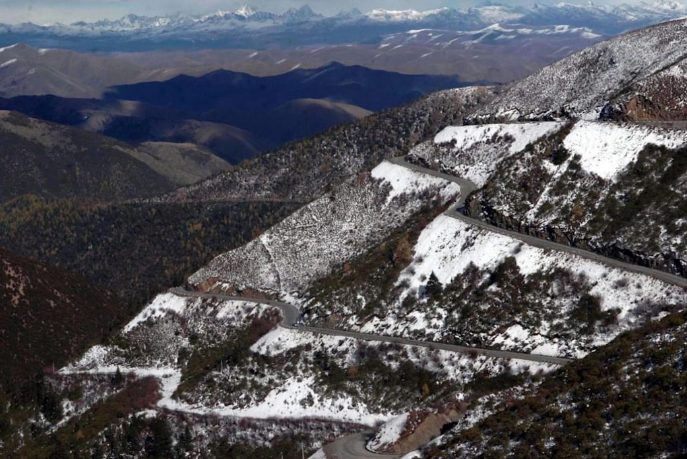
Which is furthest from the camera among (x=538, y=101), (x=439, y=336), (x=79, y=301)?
(x=79, y=301)

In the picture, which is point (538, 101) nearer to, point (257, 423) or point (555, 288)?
point (555, 288)

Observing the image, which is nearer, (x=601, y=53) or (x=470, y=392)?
(x=470, y=392)

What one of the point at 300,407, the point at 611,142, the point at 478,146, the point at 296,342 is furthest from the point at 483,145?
the point at 300,407

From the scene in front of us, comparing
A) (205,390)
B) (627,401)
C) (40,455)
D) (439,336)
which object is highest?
(627,401)

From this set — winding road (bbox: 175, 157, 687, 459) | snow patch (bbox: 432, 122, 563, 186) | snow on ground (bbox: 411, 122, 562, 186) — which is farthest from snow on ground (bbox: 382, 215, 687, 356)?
snow on ground (bbox: 411, 122, 562, 186)

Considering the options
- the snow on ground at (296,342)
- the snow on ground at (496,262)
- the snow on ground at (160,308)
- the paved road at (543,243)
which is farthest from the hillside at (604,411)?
the snow on ground at (160,308)

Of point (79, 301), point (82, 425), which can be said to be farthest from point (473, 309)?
point (79, 301)

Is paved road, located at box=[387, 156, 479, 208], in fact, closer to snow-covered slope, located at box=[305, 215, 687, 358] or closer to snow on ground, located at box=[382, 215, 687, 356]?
snow-covered slope, located at box=[305, 215, 687, 358]

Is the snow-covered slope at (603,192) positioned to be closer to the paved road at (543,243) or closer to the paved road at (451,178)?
the paved road at (543,243)
